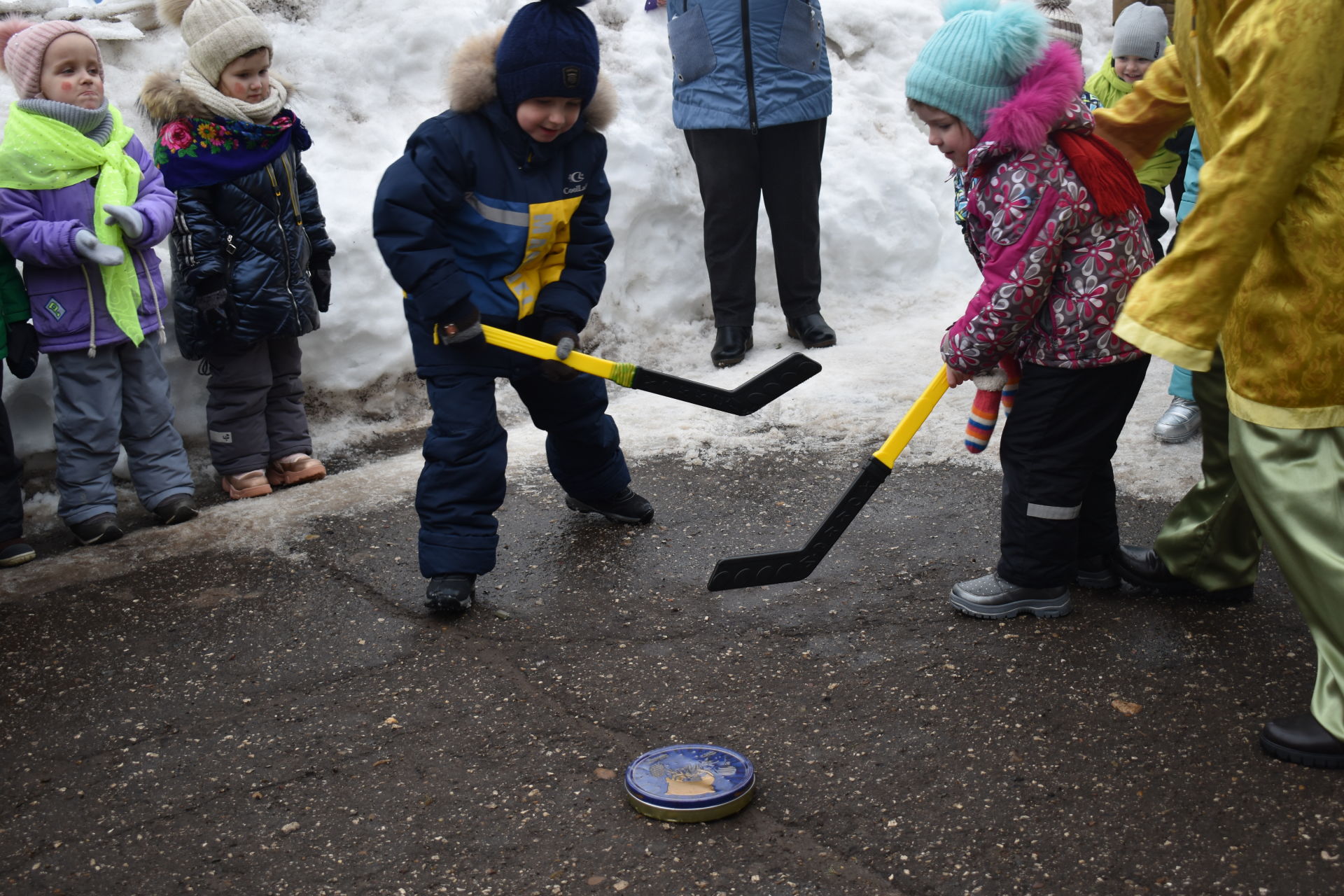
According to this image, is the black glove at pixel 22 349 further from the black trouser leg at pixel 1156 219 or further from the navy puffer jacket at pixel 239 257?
the black trouser leg at pixel 1156 219

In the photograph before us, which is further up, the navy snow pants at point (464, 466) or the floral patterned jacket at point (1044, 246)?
the floral patterned jacket at point (1044, 246)

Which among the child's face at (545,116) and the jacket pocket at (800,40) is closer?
the child's face at (545,116)

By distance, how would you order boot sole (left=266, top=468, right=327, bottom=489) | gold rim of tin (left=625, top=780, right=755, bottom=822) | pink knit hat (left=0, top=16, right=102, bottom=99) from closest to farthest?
gold rim of tin (left=625, top=780, right=755, bottom=822)
pink knit hat (left=0, top=16, right=102, bottom=99)
boot sole (left=266, top=468, right=327, bottom=489)

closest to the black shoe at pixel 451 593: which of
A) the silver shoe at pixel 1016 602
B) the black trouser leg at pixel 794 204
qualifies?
the silver shoe at pixel 1016 602

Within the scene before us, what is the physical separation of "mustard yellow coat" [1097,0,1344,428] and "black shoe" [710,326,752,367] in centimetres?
365

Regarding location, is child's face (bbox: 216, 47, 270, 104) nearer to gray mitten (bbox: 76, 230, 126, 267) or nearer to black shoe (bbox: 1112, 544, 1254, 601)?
gray mitten (bbox: 76, 230, 126, 267)

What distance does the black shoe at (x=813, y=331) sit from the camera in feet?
20.3

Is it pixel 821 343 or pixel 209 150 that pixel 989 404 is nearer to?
pixel 821 343

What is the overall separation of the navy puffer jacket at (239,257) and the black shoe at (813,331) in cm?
256

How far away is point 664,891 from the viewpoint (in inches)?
88.7

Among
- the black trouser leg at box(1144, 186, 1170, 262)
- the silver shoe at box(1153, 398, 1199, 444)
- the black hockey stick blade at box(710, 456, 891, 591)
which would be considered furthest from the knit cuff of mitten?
the black trouser leg at box(1144, 186, 1170, 262)

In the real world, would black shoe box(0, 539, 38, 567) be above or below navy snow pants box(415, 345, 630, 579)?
below

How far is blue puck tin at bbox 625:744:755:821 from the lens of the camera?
8.07ft

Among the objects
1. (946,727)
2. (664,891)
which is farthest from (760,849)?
(946,727)
